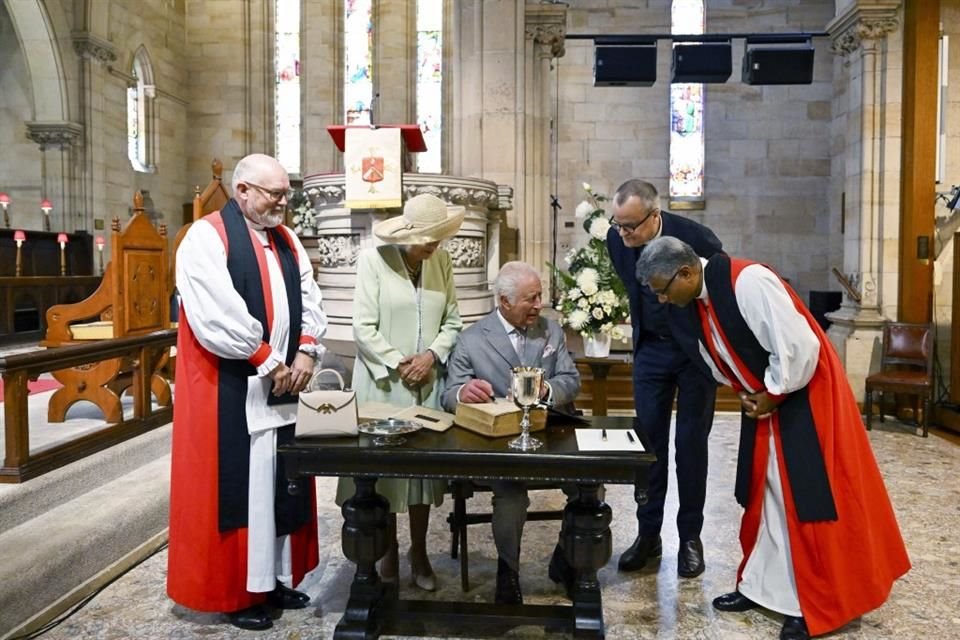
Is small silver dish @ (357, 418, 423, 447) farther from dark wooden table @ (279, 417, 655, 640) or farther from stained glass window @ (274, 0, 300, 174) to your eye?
stained glass window @ (274, 0, 300, 174)

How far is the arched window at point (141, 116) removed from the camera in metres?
12.6

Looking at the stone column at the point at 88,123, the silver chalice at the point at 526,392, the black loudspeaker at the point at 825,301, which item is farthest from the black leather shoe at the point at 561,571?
the stone column at the point at 88,123

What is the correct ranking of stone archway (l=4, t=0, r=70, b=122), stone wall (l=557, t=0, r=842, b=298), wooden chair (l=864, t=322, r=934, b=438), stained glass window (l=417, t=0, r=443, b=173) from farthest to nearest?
stained glass window (l=417, t=0, r=443, b=173) < stone wall (l=557, t=0, r=842, b=298) < stone archway (l=4, t=0, r=70, b=122) < wooden chair (l=864, t=322, r=934, b=438)

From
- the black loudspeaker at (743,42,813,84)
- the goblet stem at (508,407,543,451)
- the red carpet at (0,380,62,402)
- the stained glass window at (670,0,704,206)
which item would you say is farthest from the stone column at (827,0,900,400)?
the red carpet at (0,380,62,402)

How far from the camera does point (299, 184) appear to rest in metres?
13.4

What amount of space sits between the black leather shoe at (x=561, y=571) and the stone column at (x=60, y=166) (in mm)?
10102

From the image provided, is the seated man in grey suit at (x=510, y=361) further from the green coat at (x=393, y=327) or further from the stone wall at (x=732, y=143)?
the stone wall at (x=732, y=143)

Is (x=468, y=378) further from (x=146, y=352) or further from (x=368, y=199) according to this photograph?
(x=368, y=199)

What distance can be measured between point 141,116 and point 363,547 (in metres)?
11.9

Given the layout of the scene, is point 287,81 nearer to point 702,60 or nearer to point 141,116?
point 141,116

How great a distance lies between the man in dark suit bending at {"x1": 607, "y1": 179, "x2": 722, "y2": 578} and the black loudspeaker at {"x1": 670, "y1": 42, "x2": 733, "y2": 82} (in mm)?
5655

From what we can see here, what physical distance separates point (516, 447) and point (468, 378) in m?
0.63

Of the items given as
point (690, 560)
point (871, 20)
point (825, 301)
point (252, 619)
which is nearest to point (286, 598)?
point (252, 619)

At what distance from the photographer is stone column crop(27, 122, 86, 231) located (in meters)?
10.8
